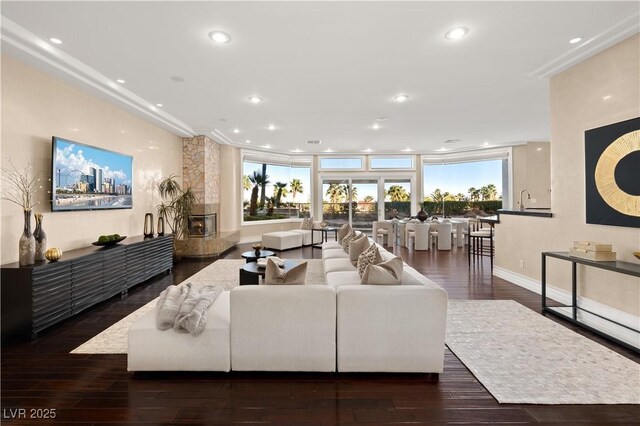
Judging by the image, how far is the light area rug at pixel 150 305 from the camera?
2.97 meters

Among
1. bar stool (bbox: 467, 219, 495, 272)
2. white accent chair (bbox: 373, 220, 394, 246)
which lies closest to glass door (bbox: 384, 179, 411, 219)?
white accent chair (bbox: 373, 220, 394, 246)

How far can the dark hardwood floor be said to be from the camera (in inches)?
80.0

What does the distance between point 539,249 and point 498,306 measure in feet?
4.41

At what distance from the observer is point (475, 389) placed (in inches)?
92.6

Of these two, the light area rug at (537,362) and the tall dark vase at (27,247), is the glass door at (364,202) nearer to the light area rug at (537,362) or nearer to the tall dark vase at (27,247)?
A: the light area rug at (537,362)

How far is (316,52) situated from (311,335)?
326cm

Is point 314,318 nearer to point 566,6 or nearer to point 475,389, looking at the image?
point 475,389

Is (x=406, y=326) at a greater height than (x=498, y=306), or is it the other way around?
(x=406, y=326)

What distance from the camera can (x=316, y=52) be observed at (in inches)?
148

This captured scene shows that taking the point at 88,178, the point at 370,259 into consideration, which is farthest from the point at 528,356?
the point at 88,178

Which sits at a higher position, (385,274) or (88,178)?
(88,178)

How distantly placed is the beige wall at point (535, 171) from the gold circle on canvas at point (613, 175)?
22.7 feet

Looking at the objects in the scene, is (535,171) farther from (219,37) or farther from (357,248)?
(219,37)

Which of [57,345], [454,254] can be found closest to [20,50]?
[57,345]
